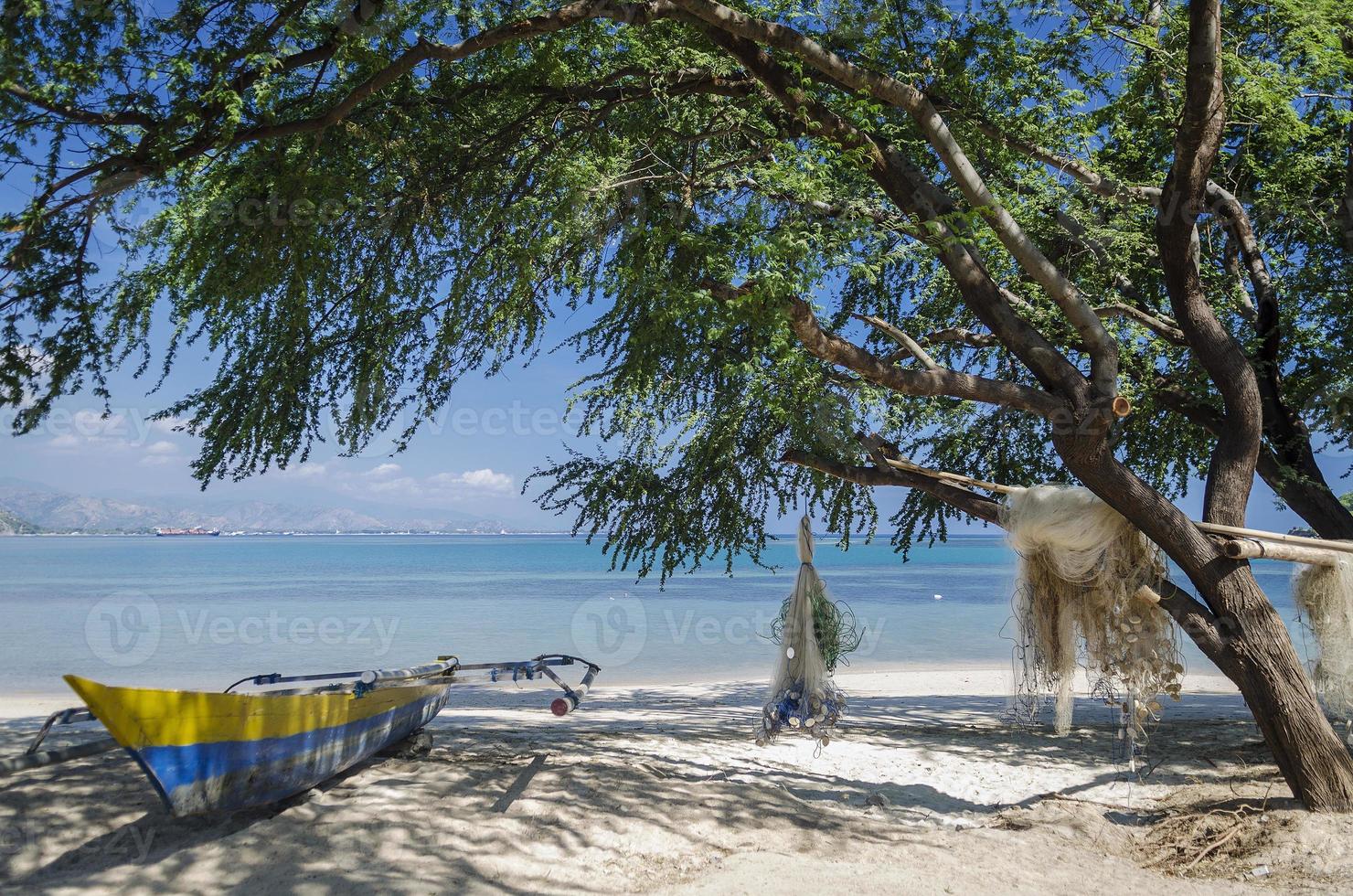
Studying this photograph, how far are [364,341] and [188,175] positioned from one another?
173cm

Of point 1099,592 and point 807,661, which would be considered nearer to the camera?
point 1099,592

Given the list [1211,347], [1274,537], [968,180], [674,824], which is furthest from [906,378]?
[674,824]

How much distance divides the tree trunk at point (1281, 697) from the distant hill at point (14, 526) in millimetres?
187220

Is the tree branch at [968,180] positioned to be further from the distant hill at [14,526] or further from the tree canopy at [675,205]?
the distant hill at [14,526]

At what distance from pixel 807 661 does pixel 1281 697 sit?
3.24 metres

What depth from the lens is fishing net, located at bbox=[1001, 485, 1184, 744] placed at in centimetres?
654

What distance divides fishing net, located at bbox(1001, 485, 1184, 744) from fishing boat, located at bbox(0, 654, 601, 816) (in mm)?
3616

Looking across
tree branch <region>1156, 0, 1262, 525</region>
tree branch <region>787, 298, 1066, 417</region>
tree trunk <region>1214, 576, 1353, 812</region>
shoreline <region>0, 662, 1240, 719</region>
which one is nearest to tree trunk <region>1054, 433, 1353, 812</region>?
tree trunk <region>1214, 576, 1353, 812</region>

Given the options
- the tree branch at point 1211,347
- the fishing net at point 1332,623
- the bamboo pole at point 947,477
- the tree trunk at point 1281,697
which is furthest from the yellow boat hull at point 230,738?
the fishing net at point 1332,623

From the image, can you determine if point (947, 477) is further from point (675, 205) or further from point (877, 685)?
point (877, 685)

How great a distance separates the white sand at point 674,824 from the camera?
5.12m

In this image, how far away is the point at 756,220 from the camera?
Answer: 6004 mm

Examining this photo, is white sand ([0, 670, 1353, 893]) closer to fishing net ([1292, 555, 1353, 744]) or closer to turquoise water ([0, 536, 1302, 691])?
fishing net ([1292, 555, 1353, 744])

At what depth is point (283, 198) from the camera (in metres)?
6.13
